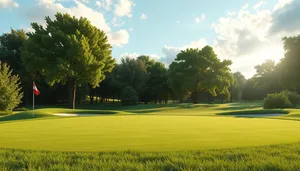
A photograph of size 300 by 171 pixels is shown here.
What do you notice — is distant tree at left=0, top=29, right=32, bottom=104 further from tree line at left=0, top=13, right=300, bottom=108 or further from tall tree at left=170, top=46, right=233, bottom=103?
tall tree at left=170, top=46, right=233, bottom=103

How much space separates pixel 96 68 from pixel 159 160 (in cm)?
3266

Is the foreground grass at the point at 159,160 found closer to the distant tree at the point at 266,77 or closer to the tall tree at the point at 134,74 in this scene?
the tall tree at the point at 134,74

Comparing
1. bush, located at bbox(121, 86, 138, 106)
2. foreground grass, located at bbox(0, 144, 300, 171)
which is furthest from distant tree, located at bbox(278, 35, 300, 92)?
foreground grass, located at bbox(0, 144, 300, 171)

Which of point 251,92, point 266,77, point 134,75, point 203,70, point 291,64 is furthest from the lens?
point 251,92

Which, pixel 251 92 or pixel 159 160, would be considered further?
pixel 251 92

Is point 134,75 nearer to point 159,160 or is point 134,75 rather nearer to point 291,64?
point 291,64

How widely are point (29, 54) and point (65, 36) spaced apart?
18.3ft

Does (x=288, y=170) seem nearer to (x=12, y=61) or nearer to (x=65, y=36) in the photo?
(x=65, y=36)

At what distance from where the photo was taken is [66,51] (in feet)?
117

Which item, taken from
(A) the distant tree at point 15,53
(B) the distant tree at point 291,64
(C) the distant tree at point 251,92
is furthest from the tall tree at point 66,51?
(C) the distant tree at point 251,92

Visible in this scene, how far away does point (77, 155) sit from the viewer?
5.44 m

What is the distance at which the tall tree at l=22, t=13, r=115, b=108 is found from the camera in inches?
1355

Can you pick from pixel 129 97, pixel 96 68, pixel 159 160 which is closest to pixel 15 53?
pixel 129 97

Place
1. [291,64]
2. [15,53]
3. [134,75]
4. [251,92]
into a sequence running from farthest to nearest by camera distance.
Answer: [251,92] < [134,75] < [15,53] < [291,64]
